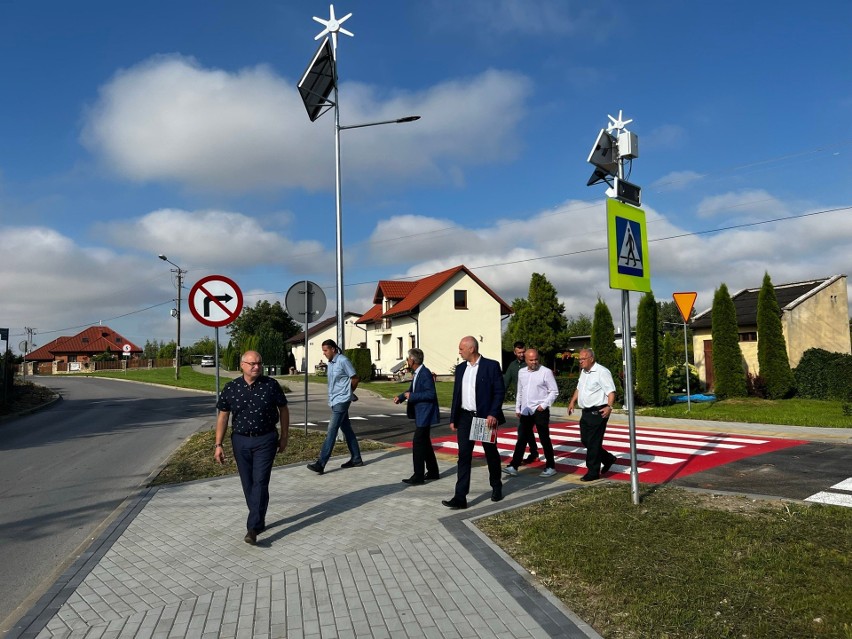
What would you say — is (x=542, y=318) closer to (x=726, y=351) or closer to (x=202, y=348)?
(x=726, y=351)

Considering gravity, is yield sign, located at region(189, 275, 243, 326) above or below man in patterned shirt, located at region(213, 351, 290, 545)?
above

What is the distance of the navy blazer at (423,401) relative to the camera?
759 centimetres

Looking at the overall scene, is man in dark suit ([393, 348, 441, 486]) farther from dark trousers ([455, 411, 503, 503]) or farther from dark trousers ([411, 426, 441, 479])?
dark trousers ([455, 411, 503, 503])

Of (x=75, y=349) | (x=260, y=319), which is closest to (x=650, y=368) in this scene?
(x=260, y=319)

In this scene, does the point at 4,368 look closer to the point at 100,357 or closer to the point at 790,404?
the point at 790,404

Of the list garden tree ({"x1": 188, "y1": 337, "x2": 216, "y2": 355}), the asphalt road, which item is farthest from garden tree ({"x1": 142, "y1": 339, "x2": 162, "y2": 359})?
the asphalt road

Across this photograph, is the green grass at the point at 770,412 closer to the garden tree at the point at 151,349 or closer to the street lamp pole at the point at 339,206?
the street lamp pole at the point at 339,206

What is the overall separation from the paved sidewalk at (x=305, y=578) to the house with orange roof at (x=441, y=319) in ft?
108

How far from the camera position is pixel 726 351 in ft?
67.7

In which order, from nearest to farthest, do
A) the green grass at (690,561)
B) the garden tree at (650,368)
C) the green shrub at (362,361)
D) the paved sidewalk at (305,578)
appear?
the green grass at (690,561) → the paved sidewalk at (305,578) → the garden tree at (650,368) → the green shrub at (362,361)

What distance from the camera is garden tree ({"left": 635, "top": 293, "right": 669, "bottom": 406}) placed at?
19750 millimetres

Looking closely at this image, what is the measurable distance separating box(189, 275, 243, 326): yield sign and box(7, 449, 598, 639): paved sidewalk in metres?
2.70

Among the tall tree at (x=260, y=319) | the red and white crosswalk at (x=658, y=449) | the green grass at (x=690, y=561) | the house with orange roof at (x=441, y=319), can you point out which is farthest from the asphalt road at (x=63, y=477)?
the tall tree at (x=260, y=319)

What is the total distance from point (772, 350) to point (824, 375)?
1.69 m
